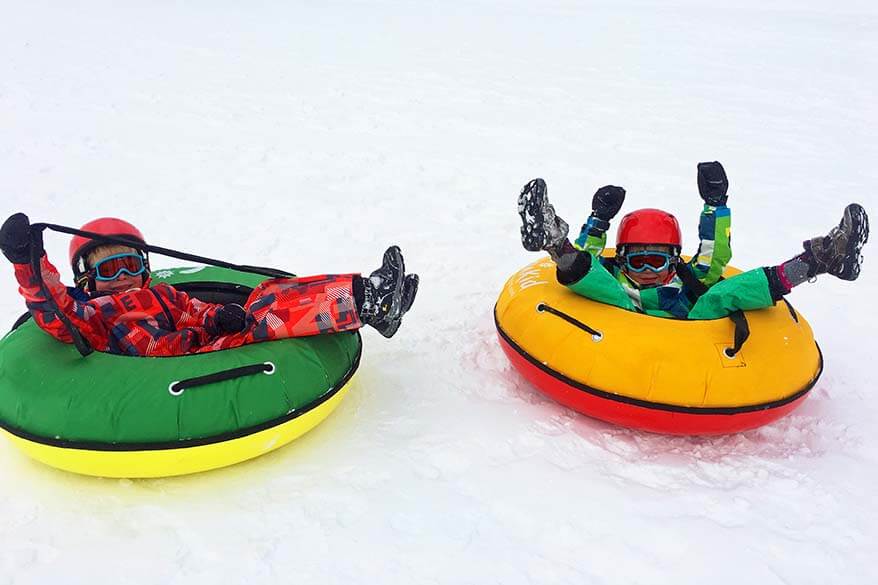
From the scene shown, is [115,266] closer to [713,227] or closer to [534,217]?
[534,217]

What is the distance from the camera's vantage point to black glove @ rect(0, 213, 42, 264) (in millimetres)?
2906

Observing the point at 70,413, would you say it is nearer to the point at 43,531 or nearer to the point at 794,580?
the point at 43,531

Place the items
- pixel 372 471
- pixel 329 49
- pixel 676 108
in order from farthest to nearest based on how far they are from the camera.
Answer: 1. pixel 329 49
2. pixel 676 108
3. pixel 372 471

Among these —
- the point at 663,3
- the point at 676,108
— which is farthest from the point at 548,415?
the point at 663,3

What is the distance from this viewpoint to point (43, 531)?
2848 mm

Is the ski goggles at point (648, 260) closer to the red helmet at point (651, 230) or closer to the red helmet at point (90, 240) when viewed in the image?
the red helmet at point (651, 230)

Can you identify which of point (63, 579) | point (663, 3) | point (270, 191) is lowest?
point (63, 579)

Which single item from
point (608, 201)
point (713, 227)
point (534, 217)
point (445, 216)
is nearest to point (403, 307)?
point (534, 217)

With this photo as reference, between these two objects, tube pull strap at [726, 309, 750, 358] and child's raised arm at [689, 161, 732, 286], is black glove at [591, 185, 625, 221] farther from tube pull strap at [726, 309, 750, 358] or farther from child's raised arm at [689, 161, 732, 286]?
tube pull strap at [726, 309, 750, 358]

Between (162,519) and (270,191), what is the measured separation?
4.03 m

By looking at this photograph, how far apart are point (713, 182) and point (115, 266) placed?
2.93 metres

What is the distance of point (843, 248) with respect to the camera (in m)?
3.13

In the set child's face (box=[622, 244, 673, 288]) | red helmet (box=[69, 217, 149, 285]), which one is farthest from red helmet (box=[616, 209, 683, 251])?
red helmet (box=[69, 217, 149, 285])

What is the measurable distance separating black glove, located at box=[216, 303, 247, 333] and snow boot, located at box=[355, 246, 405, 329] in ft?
1.96
